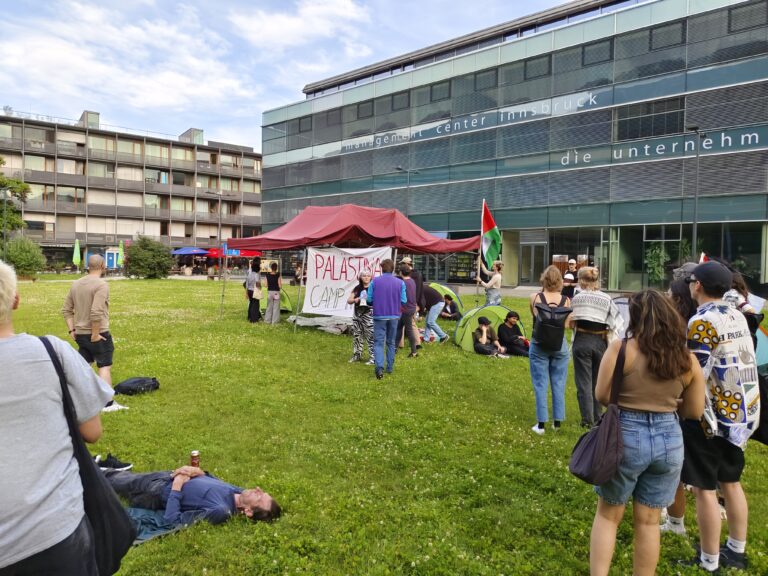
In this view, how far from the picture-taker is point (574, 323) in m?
5.91

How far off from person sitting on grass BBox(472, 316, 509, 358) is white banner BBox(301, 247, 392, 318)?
8.87 feet

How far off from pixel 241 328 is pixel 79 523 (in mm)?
12708

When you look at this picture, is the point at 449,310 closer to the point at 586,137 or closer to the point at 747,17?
the point at 586,137

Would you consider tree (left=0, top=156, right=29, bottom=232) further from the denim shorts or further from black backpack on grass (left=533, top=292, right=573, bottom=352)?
the denim shorts

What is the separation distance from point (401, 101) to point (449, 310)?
25.2 meters

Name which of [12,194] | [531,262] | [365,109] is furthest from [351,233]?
[12,194]

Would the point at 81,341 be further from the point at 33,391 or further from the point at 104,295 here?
the point at 33,391

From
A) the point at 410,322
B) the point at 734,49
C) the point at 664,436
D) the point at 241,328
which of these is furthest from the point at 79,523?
the point at 734,49

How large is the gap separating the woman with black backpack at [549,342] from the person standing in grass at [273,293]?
33.2 feet

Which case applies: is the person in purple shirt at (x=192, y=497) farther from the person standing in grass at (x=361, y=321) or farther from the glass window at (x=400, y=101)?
the glass window at (x=400, y=101)

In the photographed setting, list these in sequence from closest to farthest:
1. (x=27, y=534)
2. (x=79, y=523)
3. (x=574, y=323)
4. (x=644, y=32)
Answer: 1. (x=27, y=534)
2. (x=79, y=523)
3. (x=574, y=323)
4. (x=644, y=32)

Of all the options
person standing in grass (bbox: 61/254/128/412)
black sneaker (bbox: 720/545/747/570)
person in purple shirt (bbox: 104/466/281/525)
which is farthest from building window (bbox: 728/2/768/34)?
person in purple shirt (bbox: 104/466/281/525)

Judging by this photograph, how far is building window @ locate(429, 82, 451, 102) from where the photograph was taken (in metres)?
35.0

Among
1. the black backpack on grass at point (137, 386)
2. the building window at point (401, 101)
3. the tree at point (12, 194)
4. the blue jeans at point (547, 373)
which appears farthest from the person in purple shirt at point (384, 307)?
the tree at point (12, 194)
